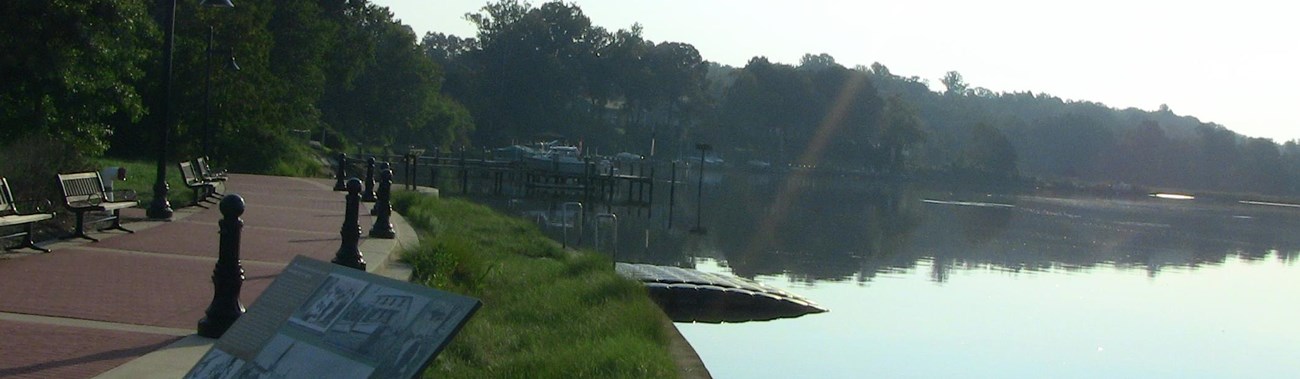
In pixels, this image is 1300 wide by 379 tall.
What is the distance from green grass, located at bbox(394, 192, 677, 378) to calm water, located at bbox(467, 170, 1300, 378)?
1.88 metres

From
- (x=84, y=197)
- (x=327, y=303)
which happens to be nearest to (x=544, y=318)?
(x=84, y=197)

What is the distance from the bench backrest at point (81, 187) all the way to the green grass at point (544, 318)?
3.37m

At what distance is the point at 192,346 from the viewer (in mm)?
8031

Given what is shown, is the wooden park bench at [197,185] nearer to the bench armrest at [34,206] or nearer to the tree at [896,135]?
the bench armrest at [34,206]

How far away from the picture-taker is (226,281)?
8258 millimetres

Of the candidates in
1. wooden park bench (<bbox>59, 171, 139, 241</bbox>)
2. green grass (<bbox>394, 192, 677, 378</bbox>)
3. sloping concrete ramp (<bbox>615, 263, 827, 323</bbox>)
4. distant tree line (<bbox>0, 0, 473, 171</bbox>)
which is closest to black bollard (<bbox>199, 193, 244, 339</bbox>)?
green grass (<bbox>394, 192, 677, 378</bbox>)

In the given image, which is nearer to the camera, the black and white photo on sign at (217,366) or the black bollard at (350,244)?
the black and white photo on sign at (217,366)

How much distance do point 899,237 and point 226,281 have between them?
34617mm

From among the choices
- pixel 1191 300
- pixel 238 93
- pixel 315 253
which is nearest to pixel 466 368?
pixel 315 253

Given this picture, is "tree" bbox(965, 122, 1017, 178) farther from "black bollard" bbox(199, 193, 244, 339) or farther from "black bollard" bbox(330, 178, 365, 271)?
"black bollard" bbox(199, 193, 244, 339)

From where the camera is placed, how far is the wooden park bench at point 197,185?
64.8 ft

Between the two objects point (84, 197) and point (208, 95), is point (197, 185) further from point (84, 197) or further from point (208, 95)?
point (208, 95)

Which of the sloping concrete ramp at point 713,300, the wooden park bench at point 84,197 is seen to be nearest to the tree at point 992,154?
the sloping concrete ramp at point 713,300

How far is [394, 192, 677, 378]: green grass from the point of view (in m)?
9.58
